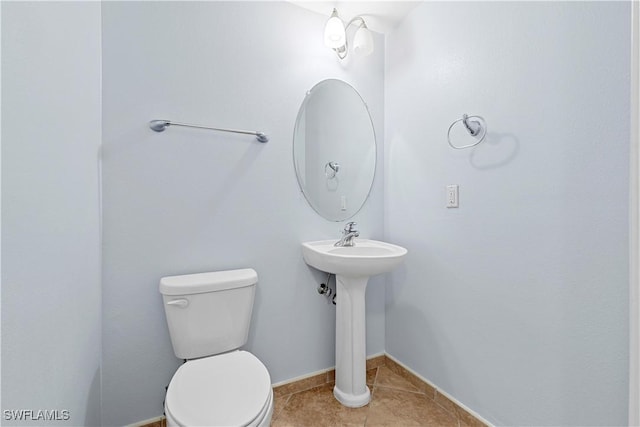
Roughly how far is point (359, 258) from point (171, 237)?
889mm

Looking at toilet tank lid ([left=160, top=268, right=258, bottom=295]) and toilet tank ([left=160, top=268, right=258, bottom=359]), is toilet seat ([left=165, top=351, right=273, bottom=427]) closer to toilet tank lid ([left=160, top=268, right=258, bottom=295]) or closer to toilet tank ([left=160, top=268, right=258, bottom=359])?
toilet tank ([left=160, top=268, right=258, bottom=359])

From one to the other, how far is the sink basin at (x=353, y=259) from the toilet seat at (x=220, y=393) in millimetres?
537

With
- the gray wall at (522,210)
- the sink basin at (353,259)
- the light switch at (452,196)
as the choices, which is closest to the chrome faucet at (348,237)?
the sink basin at (353,259)

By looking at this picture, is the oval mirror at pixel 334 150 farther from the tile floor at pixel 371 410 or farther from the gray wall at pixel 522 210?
the tile floor at pixel 371 410

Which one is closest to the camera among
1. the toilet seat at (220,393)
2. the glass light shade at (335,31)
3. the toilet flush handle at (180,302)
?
the toilet seat at (220,393)

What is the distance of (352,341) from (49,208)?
1348 mm

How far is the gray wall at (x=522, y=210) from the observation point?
93 centimetres

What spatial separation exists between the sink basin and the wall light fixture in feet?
3.77

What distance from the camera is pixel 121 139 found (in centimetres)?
124

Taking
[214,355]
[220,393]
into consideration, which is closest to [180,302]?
[214,355]

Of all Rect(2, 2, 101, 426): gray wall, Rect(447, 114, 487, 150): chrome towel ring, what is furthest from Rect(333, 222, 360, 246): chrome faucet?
Rect(2, 2, 101, 426): gray wall

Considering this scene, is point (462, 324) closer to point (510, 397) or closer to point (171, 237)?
point (510, 397)

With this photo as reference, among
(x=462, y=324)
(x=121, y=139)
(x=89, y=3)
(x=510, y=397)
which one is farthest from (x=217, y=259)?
(x=510, y=397)

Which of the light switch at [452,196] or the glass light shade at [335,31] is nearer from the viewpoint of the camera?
the light switch at [452,196]
